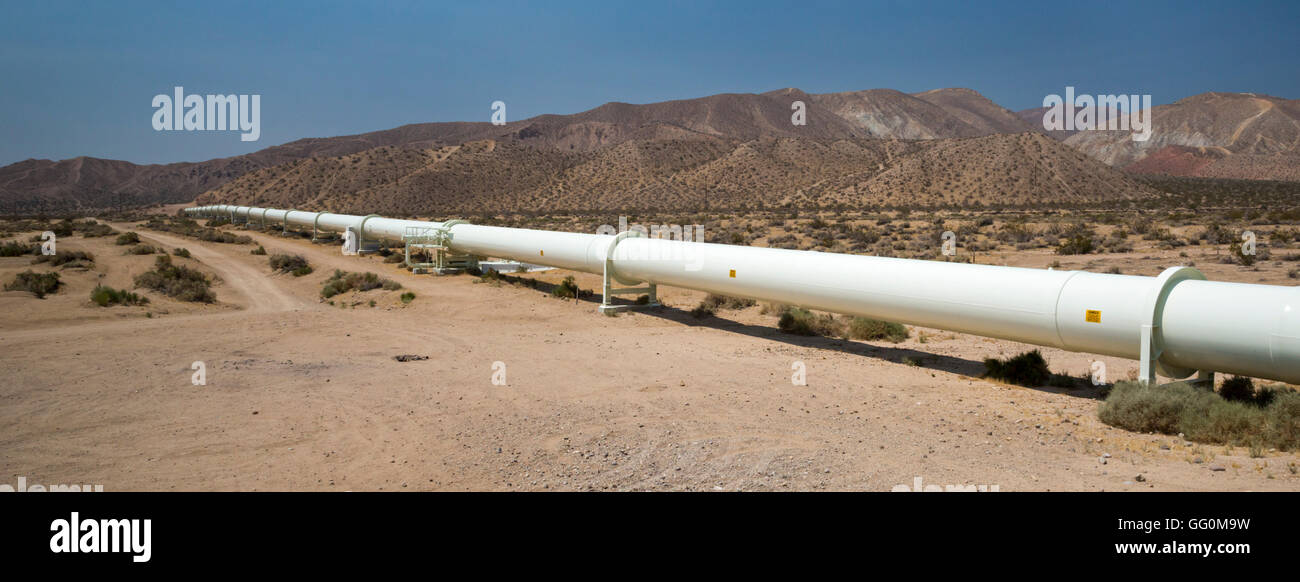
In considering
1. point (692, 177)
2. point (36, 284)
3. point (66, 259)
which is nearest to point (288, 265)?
point (66, 259)

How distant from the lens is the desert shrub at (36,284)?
16766 millimetres

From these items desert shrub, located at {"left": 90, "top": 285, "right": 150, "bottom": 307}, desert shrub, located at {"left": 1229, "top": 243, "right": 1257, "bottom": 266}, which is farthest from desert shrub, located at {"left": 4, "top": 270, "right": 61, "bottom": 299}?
desert shrub, located at {"left": 1229, "top": 243, "right": 1257, "bottom": 266}

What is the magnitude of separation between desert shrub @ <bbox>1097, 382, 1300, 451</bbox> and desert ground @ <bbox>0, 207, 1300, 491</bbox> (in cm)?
21

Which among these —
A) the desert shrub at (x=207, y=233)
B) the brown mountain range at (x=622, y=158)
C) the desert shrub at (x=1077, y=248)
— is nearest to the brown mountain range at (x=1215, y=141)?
the brown mountain range at (x=622, y=158)

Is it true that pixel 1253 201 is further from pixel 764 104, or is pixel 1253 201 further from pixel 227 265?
pixel 764 104

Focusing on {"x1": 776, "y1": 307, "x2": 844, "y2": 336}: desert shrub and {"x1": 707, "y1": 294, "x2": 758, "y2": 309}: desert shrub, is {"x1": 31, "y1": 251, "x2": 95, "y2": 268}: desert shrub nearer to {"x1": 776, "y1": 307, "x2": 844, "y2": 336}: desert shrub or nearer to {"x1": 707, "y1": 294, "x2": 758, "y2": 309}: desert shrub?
{"x1": 707, "y1": 294, "x2": 758, "y2": 309}: desert shrub

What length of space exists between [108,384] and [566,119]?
6654 inches

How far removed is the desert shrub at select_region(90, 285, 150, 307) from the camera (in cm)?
1567

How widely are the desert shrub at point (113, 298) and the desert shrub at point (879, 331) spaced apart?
14.2 metres

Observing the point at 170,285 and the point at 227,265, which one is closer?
the point at 170,285

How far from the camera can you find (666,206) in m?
80.1

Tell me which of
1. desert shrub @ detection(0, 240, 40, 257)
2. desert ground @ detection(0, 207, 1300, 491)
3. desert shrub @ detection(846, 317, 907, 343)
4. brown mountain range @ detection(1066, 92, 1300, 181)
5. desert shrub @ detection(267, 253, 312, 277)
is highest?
brown mountain range @ detection(1066, 92, 1300, 181)

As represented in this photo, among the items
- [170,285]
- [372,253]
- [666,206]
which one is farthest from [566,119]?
[170,285]

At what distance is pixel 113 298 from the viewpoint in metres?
16.0
